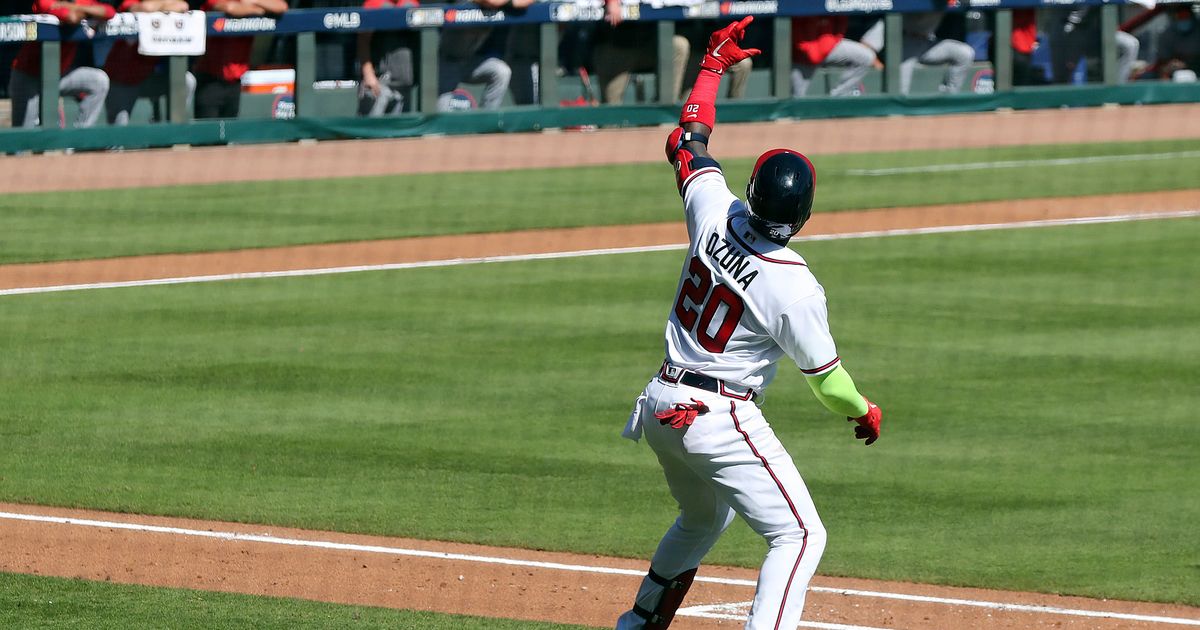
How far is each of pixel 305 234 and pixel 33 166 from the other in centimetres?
577

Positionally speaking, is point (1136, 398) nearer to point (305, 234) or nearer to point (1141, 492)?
point (1141, 492)

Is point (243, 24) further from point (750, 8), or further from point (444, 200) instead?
point (750, 8)

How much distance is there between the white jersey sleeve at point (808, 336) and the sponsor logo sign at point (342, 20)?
18747mm

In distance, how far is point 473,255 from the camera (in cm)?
1583

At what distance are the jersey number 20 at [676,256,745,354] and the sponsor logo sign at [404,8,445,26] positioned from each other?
62.2 feet

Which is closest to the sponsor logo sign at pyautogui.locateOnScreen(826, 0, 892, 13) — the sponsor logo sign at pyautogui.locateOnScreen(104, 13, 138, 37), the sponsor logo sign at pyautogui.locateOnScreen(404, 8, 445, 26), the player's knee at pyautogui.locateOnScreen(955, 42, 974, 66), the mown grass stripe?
the player's knee at pyautogui.locateOnScreen(955, 42, 974, 66)

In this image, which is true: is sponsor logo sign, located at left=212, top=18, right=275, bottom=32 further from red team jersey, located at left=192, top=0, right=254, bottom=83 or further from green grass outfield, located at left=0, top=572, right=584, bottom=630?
green grass outfield, located at left=0, top=572, right=584, bottom=630

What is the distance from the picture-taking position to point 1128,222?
18.0 m

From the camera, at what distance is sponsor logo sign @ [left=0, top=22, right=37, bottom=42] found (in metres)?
21.1

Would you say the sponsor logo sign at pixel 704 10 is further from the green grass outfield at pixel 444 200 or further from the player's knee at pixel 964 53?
the player's knee at pixel 964 53

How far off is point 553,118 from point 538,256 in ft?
33.2

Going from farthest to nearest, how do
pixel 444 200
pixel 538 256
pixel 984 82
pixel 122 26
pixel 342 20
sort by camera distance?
pixel 984 82
pixel 342 20
pixel 122 26
pixel 444 200
pixel 538 256

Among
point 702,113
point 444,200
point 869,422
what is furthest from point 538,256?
point 869,422

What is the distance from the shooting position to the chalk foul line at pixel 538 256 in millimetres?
14258
